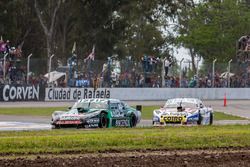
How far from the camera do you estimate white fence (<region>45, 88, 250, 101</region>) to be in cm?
4575

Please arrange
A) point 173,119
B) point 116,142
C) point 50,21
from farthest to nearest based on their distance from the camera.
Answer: point 50,21
point 173,119
point 116,142

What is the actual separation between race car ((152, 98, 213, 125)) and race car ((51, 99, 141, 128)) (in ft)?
3.19

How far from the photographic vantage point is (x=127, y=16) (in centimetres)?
6781

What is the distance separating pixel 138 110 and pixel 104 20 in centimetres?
4155

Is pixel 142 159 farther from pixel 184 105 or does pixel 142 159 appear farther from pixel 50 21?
pixel 50 21

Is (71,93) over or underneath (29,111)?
over

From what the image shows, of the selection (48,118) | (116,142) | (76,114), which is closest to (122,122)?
(76,114)

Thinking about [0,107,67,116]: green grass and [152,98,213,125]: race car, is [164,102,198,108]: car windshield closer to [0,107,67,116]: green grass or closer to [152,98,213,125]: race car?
[152,98,213,125]: race car

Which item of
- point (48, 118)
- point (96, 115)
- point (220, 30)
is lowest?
point (48, 118)

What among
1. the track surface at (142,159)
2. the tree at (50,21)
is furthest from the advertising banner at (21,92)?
the track surface at (142,159)

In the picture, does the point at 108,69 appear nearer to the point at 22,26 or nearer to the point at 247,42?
the point at 247,42

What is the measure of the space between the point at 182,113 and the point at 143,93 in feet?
77.8

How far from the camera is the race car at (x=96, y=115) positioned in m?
23.7

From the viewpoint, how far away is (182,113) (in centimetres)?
2594
